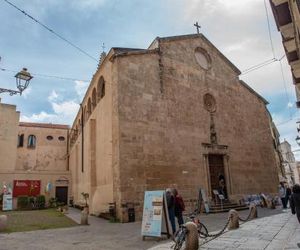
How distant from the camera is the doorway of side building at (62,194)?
25.8 meters

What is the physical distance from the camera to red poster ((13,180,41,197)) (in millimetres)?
23288

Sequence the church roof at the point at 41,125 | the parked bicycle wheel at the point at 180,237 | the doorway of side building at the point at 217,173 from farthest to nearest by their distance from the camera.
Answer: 1. the church roof at the point at 41,125
2. the doorway of side building at the point at 217,173
3. the parked bicycle wheel at the point at 180,237

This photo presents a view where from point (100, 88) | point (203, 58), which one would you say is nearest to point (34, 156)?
point (100, 88)

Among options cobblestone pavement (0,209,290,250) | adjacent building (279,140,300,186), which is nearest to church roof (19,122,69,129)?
cobblestone pavement (0,209,290,250)

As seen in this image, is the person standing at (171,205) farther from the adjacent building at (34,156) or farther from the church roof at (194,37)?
the adjacent building at (34,156)

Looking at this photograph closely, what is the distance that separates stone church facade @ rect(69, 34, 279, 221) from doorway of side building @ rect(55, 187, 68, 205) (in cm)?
602

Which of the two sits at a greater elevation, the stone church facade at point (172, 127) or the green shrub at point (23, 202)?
the stone church facade at point (172, 127)

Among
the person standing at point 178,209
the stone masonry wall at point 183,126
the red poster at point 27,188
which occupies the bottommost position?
the person standing at point 178,209

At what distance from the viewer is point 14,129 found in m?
24.7

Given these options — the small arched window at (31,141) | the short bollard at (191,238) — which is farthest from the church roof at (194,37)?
the small arched window at (31,141)

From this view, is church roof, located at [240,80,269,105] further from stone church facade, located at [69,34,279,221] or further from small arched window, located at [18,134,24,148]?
small arched window, located at [18,134,24,148]

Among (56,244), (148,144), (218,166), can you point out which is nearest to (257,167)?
(218,166)

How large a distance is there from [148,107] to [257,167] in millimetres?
9873

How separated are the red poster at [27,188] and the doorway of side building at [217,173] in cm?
1593
